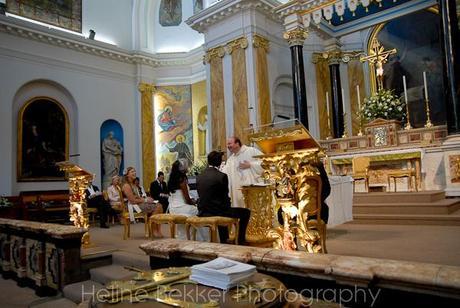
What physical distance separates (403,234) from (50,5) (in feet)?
43.1

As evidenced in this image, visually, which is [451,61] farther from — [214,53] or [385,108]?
[214,53]

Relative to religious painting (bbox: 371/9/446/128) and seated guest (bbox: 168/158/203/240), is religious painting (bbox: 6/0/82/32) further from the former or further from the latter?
religious painting (bbox: 371/9/446/128)

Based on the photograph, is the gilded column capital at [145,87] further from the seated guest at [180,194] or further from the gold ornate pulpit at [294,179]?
the gold ornate pulpit at [294,179]

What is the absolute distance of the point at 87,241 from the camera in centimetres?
543

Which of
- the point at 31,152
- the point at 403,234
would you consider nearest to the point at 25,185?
the point at 31,152

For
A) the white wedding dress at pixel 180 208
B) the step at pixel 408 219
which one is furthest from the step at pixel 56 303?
the step at pixel 408 219

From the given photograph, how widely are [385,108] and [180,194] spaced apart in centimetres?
656

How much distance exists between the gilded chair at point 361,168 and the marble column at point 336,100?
2356 millimetres

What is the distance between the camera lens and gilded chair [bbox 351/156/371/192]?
9.01 meters

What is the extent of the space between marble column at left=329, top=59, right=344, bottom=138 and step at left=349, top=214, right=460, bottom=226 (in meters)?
4.95

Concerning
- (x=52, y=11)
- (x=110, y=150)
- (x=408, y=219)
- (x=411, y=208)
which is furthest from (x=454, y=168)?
(x=52, y=11)

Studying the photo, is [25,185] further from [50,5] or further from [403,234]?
[403,234]

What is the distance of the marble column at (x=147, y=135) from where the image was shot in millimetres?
14296

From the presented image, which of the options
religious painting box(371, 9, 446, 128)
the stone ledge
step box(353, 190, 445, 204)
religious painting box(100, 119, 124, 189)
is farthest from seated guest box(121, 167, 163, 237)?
religious painting box(371, 9, 446, 128)
